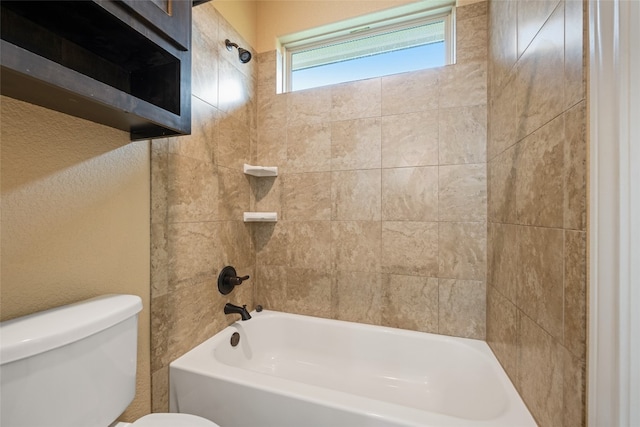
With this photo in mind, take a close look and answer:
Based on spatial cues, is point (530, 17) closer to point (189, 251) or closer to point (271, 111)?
point (271, 111)

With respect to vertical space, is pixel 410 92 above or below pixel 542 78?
above

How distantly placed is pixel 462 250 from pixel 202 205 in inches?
57.1

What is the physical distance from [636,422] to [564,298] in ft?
0.86

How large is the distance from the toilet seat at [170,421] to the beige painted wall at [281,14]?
78.6 inches

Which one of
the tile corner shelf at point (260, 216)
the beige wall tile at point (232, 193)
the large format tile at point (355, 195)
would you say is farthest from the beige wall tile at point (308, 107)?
the tile corner shelf at point (260, 216)

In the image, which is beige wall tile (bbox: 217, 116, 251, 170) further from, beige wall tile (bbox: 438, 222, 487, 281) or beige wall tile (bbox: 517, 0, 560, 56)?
beige wall tile (bbox: 517, 0, 560, 56)

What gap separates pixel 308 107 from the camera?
1801 millimetres

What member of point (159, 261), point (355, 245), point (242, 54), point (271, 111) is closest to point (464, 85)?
point (355, 245)

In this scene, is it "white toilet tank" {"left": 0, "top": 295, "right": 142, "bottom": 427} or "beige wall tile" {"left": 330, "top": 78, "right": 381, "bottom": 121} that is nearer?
"white toilet tank" {"left": 0, "top": 295, "right": 142, "bottom": 427}

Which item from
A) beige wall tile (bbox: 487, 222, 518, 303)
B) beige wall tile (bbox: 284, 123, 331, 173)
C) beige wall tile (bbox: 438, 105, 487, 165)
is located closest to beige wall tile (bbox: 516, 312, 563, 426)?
beige wall tile (bbox: 487, 222, 518, 303)

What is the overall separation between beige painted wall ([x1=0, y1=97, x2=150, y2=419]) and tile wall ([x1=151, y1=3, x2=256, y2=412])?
66 millimetres

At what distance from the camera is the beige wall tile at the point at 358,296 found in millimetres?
1671

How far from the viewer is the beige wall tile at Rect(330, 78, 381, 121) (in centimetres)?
166

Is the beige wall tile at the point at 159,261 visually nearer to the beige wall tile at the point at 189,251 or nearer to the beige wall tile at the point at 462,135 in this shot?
the beige wall tile at the point at 189,251
